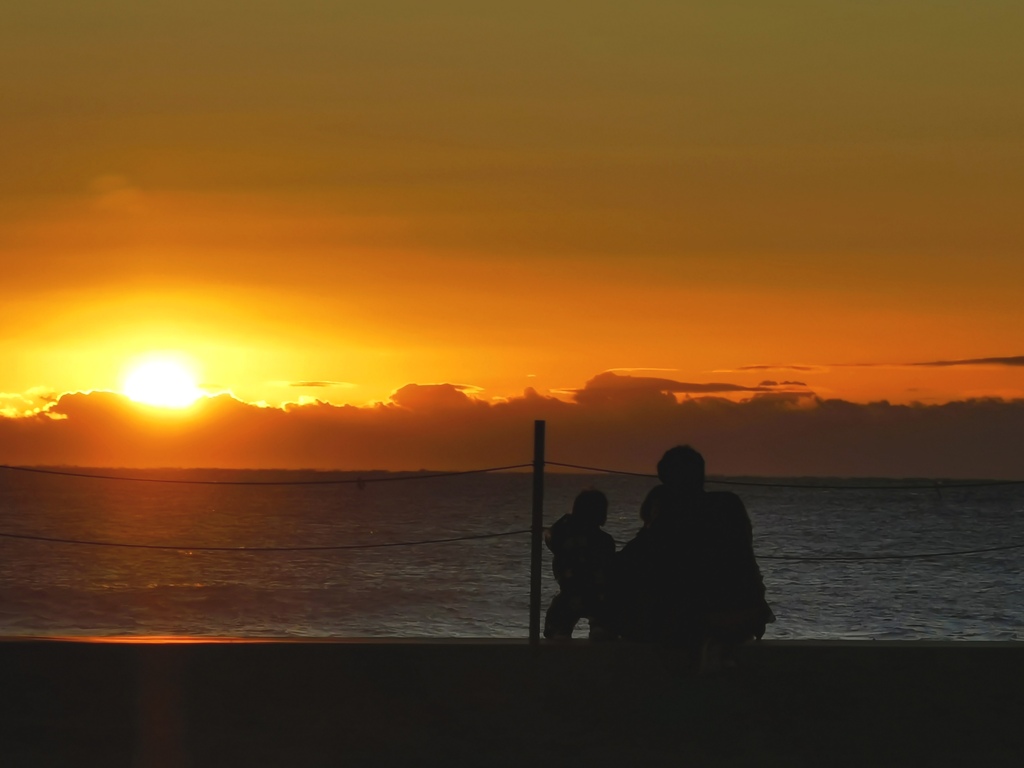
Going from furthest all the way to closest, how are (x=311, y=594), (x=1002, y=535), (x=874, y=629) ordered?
1. (x=1002, y=535)
2. (x=311, y=594)
3. (x=874, y=629)

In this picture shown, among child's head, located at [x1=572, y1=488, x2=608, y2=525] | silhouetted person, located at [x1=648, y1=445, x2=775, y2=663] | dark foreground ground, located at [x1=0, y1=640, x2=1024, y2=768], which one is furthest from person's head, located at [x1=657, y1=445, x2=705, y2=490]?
child's head, located at [x1=572, y1=488, x2=608, y2=525]

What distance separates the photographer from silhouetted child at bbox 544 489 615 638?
6.10m

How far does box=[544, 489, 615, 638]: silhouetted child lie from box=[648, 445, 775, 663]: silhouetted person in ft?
1.86

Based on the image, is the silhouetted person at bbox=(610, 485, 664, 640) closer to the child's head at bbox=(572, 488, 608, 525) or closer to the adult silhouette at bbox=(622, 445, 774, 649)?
the adult silhouette at bbox=(622, 445, 774, 649)

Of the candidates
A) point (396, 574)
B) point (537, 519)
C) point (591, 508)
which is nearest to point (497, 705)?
point (537, 519)

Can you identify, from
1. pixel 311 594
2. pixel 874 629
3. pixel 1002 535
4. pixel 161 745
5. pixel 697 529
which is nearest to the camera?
pixel 161 745

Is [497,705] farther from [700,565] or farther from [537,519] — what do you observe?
[537,519]

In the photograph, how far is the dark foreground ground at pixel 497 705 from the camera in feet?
16.3

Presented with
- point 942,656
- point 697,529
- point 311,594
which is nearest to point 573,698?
point 697,529

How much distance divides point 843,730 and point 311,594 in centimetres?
3544

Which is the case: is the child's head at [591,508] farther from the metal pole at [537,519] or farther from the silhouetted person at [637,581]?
the silhouetted person at [637,581]

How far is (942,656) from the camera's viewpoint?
5344 millimetres

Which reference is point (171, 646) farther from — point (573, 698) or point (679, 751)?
point (679, 751)

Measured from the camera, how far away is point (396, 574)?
45.0 m
